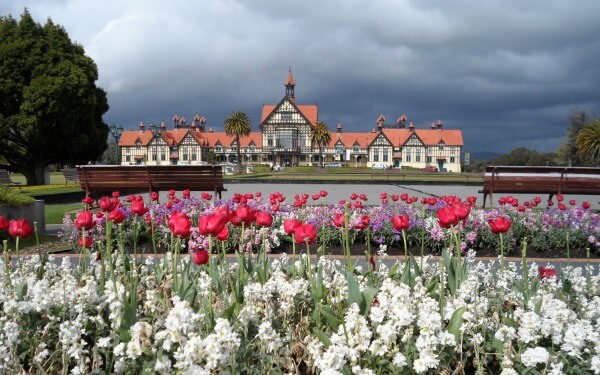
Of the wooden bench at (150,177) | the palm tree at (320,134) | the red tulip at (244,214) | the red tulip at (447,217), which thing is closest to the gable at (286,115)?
the palm tree at (320,134)

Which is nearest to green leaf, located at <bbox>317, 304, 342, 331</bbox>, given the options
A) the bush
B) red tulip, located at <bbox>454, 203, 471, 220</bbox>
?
red tulip, located at <bbox>454, 203, 471, 220</bbox>

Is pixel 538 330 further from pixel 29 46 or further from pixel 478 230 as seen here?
pixel 29 46

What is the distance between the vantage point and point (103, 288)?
8.38 ft

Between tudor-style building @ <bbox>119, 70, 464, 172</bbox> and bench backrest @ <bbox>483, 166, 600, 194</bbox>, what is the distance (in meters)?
68.0

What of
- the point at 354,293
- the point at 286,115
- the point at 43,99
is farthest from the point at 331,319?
the point at 286,115

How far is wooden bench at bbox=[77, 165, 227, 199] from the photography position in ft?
33.0

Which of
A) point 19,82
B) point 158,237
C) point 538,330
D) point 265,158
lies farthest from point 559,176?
point 265,158

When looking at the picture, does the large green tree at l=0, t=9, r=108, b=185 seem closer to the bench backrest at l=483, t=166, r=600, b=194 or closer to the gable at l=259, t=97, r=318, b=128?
the bench backrest at l=483, t=166, r=600, b=194

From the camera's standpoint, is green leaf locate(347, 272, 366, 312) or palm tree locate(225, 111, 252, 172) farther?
palm tree locate(225, 111, 252, 172)

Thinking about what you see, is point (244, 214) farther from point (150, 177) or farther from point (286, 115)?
point (286, 115)

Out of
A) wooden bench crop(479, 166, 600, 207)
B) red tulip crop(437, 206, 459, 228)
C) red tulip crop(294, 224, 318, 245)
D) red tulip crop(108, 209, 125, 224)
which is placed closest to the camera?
red tulip crop(294, 224, 318, 245)

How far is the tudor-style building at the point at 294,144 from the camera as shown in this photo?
79312 mm

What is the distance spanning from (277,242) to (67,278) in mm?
3936

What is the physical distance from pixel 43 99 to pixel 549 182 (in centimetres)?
2628
